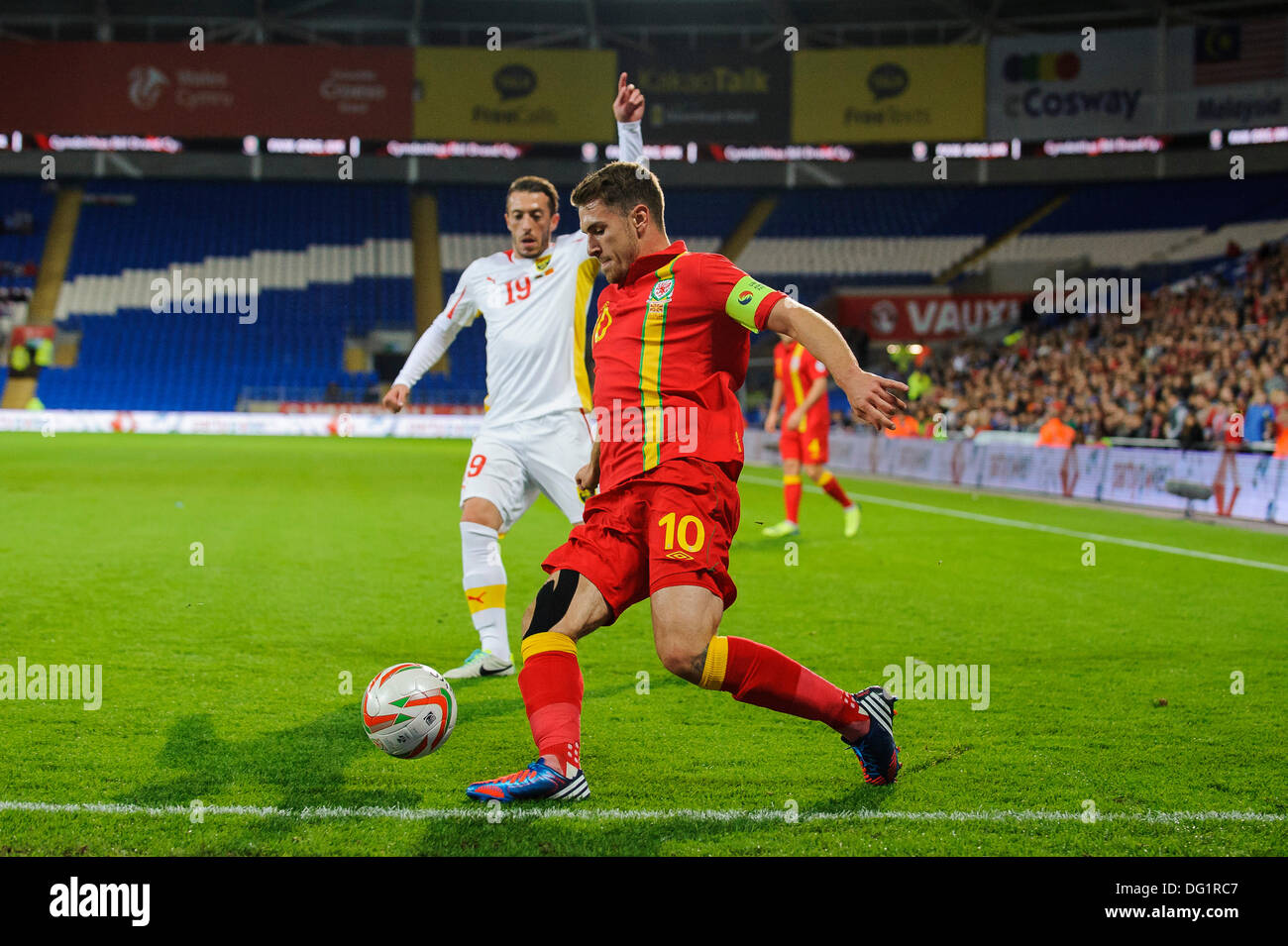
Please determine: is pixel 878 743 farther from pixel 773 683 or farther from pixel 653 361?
pixel 653 361

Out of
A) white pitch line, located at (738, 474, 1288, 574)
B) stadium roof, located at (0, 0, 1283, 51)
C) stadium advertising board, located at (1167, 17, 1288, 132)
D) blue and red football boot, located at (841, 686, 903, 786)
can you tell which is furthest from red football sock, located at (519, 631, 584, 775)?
stadium roof, located at (0, 0, 1283, 51)

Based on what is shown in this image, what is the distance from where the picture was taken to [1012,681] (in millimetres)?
5484

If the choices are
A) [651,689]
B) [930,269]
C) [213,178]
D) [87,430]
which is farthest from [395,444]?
[651,689]

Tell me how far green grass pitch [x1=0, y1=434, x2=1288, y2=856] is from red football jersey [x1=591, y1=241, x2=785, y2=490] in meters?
0.96

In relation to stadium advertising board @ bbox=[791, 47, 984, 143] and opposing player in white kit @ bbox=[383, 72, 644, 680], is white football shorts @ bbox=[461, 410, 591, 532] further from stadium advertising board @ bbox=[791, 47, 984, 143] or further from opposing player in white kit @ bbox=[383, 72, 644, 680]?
stadium advertising board @ bbox=[791, 47, 984, 143]

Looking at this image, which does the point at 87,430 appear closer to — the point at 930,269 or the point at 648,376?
the point at 930,269

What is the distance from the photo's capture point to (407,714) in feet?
12.8

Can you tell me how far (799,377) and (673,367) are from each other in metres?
8.25

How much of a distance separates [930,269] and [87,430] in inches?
1176

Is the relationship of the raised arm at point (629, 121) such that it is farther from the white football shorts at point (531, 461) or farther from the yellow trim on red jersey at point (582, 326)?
the white football shorts at point (531, 461)

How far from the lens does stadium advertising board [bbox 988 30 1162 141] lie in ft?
115

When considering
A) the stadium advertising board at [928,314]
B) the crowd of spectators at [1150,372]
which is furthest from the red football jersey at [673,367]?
the stadium advertising board at [928,314]

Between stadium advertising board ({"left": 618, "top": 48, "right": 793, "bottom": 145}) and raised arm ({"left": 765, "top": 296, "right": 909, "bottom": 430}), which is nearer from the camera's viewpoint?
raised arm ({"left": 765, "top": 296, "right": 909, "bottom": 430})

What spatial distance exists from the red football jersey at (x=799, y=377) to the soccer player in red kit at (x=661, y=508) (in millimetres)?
7599
